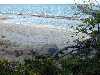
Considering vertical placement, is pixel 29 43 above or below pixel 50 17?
below

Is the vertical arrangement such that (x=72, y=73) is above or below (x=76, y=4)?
below

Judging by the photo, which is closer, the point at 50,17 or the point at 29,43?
the point at 29,43

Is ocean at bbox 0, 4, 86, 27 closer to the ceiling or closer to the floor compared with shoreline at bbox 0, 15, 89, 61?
closer to the ceiling

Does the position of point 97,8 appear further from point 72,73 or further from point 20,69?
point 20,69

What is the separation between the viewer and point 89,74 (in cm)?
535

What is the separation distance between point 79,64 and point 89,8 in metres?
1.26

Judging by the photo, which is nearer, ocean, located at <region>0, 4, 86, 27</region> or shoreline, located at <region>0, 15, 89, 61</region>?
ocean, located at <region>0, 4, 86, 27</region>

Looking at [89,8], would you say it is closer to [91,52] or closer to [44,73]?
[91,52]

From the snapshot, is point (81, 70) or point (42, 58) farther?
point (42, 58)

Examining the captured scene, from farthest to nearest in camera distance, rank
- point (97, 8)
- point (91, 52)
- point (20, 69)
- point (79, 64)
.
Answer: point (97, 8)
point (91, 52)
point (79, 64)
point (20, 69)

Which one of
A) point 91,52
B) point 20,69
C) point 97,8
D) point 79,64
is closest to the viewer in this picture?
point 20,69

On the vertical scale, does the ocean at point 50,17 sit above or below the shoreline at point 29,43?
above

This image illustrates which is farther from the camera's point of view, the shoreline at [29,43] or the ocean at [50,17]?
the shoreline at [29,43]

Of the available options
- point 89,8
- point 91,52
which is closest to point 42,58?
point 91,52
